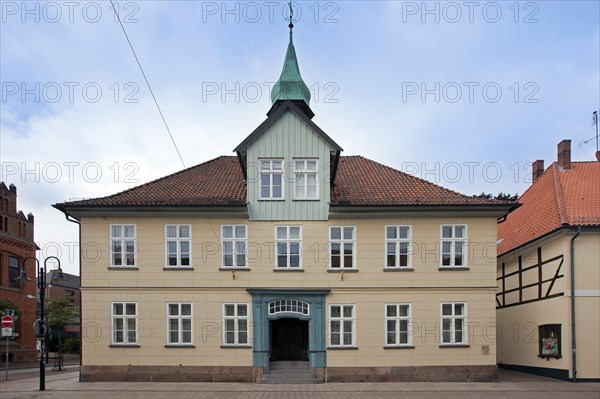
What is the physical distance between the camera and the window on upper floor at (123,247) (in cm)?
2228

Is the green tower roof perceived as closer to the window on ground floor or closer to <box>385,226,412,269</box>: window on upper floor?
<box>385,226,412,269</box>: window on upper floor

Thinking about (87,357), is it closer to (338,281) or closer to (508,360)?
(338,281)

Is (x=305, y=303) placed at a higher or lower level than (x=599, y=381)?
higher

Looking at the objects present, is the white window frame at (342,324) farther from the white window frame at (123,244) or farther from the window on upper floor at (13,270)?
the window on upper floor at (13,270)

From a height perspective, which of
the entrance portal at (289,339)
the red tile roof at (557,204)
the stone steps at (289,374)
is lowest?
the stone steps at (289,374)

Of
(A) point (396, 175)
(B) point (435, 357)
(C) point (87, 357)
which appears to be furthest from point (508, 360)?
(C) point (87, 357)

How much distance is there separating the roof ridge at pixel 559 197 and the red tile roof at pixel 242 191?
2.72 metres

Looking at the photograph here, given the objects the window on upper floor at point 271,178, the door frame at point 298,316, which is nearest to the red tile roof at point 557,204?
the door frame at point 298,316

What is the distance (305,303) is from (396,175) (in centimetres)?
758

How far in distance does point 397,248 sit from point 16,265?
36.8 metres

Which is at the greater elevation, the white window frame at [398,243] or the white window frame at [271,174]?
the white window frame at [271,174]

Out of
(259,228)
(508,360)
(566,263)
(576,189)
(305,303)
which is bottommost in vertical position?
(508,360)

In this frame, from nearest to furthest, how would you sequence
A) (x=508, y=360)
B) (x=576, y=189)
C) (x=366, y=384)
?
(x=366, y=384)
(x=576, y=189)
(x=508, y=360)

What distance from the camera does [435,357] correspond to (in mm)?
21641
